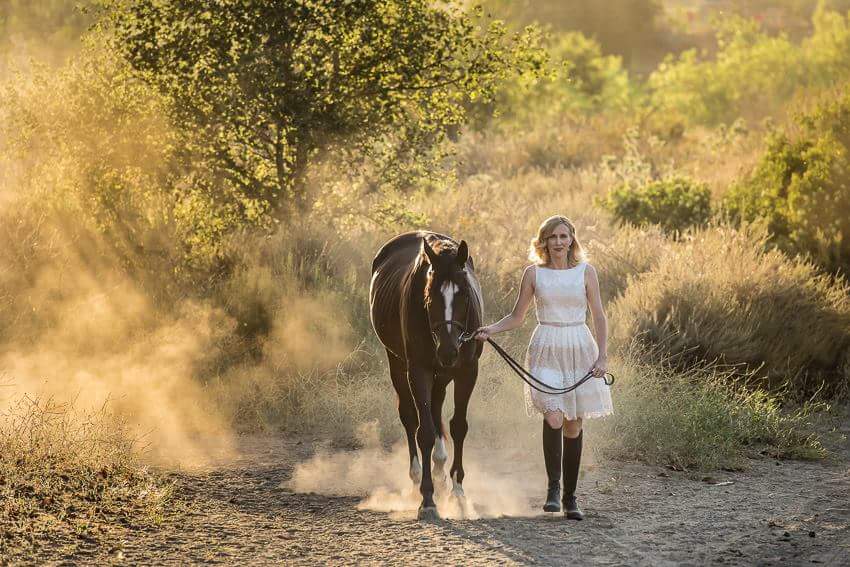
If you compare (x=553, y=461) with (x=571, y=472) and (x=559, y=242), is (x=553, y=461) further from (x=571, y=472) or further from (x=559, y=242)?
(x=559, y=242)

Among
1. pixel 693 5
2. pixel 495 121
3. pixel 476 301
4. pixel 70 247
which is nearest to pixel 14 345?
pixel 70 247

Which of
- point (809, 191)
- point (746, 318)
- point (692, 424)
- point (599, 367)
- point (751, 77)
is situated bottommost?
point (692, 424)

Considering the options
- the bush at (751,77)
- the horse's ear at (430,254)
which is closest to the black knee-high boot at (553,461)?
the horse's ear at (430,254)

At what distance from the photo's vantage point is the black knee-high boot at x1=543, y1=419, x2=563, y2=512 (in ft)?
24.7

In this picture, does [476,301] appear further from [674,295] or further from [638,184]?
[638,184]

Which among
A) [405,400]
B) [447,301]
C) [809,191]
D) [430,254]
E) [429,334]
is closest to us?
[447,301]

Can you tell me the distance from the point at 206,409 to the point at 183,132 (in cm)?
447

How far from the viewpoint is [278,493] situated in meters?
8.70

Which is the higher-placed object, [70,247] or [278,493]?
[70,247]

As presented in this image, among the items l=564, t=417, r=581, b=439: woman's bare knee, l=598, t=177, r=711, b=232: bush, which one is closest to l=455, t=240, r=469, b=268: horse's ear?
l=564, t=417, r=581, b=439: woman's bare knee

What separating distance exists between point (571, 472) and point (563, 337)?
38.0 inches

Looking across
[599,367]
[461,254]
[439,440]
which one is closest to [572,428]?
[599,367]

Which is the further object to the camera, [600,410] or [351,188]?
[351,188]

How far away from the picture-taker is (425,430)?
780 cm
